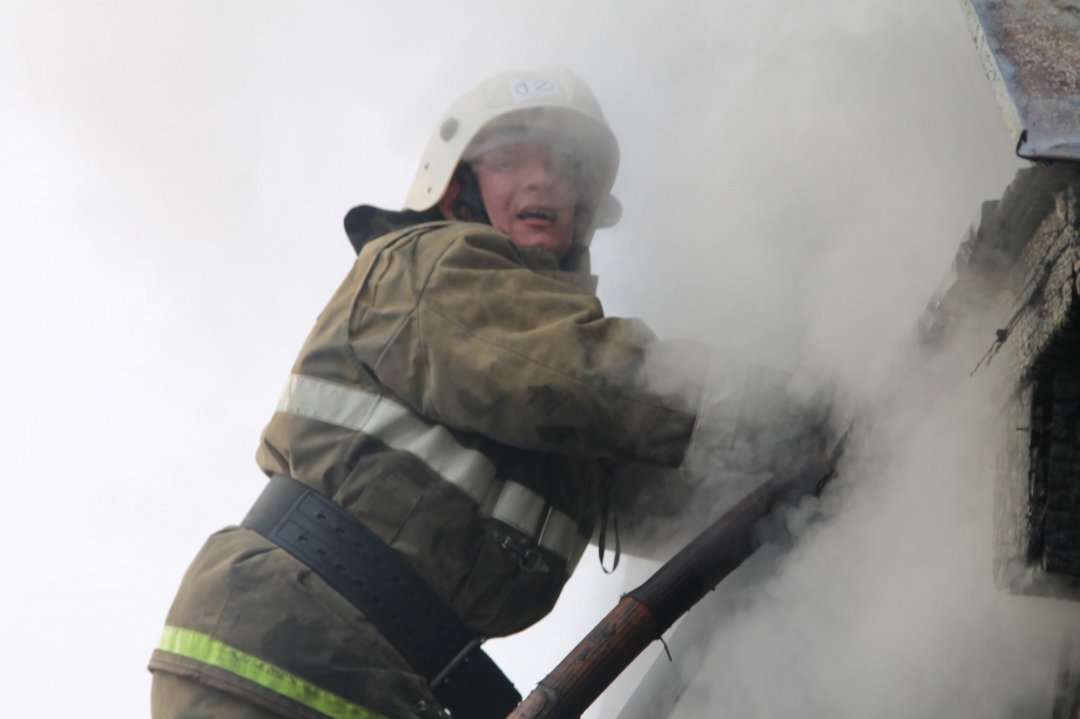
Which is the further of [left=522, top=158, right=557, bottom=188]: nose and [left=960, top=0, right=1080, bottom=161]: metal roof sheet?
[left=522, top=158, right=557, bottom=188]: nose

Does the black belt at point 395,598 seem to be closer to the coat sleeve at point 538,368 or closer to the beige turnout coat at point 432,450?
the beige turnout coat at point 432,450

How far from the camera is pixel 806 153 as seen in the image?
3775mm

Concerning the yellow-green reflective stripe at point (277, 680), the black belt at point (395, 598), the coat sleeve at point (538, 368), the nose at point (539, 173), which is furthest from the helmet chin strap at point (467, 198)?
the yellow-green reflective stripe at point (277, 680)

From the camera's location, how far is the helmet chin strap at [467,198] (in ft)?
12.6

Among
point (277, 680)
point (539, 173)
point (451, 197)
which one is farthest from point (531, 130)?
point (277, 680)

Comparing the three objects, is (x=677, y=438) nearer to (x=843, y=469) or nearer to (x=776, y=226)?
(x=843, y=469)

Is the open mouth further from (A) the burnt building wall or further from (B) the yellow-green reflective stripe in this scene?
(A) the burnt building wall

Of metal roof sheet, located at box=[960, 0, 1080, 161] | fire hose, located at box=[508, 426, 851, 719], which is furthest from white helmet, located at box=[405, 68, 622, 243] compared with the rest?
metal roof sheet, located at box=[960, 0, 1080, 161]

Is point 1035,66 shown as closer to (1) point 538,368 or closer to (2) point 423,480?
(1) point 538,368

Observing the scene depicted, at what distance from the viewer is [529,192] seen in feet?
12.2

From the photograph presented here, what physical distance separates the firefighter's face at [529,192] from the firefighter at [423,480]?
1.03ft

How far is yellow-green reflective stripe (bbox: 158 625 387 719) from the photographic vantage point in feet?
9.72

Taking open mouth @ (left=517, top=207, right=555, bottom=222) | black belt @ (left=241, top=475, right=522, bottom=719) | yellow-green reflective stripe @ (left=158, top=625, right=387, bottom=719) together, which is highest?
open mouth @ (left=517, top=207, right=555, bottom=222)

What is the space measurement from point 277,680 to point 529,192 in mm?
1552
